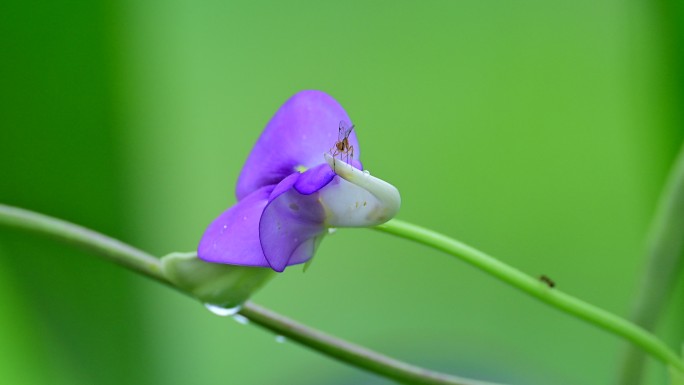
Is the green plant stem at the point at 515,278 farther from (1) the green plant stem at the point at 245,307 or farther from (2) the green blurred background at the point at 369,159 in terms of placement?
(2) the green blurred background at the point at 369,159

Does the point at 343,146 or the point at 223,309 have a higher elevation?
the point at 343,146

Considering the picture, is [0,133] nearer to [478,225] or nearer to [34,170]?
[34,170]

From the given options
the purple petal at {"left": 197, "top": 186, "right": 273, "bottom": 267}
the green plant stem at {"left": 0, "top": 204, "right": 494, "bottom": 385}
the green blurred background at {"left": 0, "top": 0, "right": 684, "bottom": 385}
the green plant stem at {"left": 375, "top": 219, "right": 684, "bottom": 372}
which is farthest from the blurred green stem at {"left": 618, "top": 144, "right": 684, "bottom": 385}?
the green blurred background at {"left": 0, "top": 0, "right": 684, "bottom": 385}

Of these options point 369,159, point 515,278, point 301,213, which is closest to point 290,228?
point 301,213

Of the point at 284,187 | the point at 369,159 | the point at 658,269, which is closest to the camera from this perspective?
the point at 284,187

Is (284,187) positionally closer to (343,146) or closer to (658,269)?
(343,146)
